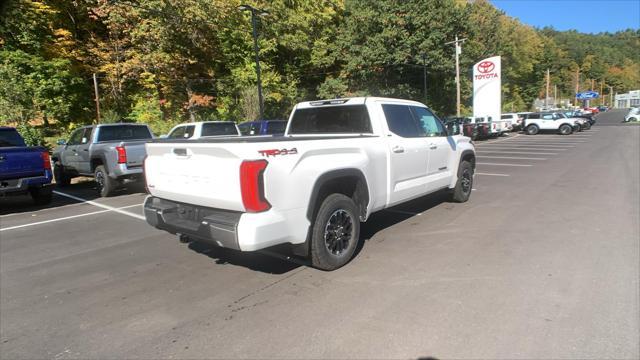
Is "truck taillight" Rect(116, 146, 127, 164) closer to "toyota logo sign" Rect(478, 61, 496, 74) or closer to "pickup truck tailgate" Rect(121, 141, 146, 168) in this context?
"pickup truck tailgate" Rect(121, 141, 146, 168)

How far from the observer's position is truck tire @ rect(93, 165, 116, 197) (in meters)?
10.0

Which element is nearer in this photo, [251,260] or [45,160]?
[251,260]

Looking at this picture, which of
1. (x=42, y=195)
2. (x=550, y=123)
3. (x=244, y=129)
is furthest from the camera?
(x=550, y=123)

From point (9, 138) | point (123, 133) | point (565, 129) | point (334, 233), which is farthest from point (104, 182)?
point (565, 129)

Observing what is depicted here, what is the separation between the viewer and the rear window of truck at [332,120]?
5.61 metres

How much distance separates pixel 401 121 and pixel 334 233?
2.30 meters

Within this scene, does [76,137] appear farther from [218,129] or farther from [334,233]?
[334,233]

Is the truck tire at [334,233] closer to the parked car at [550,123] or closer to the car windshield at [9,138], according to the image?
the car windshield at [9,138]

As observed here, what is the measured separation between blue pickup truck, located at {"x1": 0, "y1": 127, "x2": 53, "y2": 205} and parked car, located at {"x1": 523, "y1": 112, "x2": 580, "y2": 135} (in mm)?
32398

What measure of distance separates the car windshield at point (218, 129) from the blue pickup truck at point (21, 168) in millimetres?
4316

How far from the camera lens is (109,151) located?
32.2 ft

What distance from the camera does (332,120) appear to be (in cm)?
594

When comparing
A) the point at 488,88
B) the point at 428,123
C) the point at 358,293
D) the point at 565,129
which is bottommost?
the point at 358,293

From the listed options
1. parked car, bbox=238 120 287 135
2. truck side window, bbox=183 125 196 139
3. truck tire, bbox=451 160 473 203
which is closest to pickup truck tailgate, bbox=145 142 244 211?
truck tire, bbox=451 160 473 203
